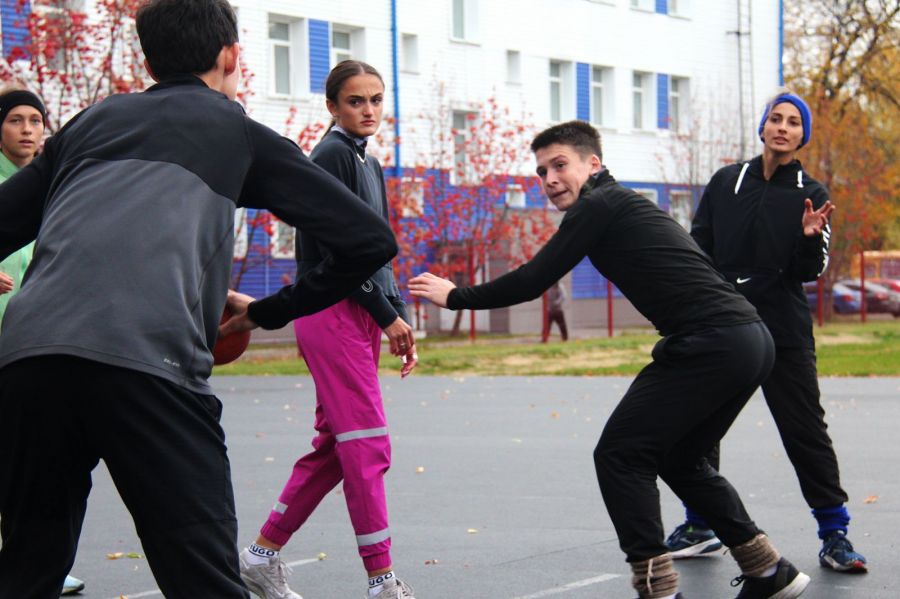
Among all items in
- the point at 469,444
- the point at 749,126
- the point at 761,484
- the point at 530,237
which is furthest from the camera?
the point at 749,126

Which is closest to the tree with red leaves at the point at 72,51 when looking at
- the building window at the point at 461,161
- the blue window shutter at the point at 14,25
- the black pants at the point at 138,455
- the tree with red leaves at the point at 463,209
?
the blue window shutter at the point at 14,25

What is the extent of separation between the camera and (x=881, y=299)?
157 feet

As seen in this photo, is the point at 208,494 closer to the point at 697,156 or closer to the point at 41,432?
the point at 41,432

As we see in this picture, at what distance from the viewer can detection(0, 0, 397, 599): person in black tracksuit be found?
3.25 metres

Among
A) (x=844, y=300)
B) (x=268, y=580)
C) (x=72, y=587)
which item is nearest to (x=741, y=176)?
(x=268, y=580)

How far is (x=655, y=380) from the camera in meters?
5.39

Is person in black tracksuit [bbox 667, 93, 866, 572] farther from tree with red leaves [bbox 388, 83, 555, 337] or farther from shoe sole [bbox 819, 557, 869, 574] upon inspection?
tree with red leaves [bbox 388, 83, 555, 337]

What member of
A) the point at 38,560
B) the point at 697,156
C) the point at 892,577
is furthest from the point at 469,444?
the point at 697,156

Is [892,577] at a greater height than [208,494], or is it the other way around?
[208,494]

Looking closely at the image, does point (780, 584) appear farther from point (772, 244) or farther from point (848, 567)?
point (772, 244)

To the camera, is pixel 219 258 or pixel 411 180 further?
pixel 411 180

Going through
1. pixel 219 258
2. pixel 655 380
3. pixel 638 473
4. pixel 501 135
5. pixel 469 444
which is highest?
pixel 501 135

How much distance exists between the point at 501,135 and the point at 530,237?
268 centimetres

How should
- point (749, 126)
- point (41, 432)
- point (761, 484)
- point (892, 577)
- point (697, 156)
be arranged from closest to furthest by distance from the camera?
point (41, 432) < point (892, 577) < point (761, 484) < point (697, 156) < point (749, 126)
